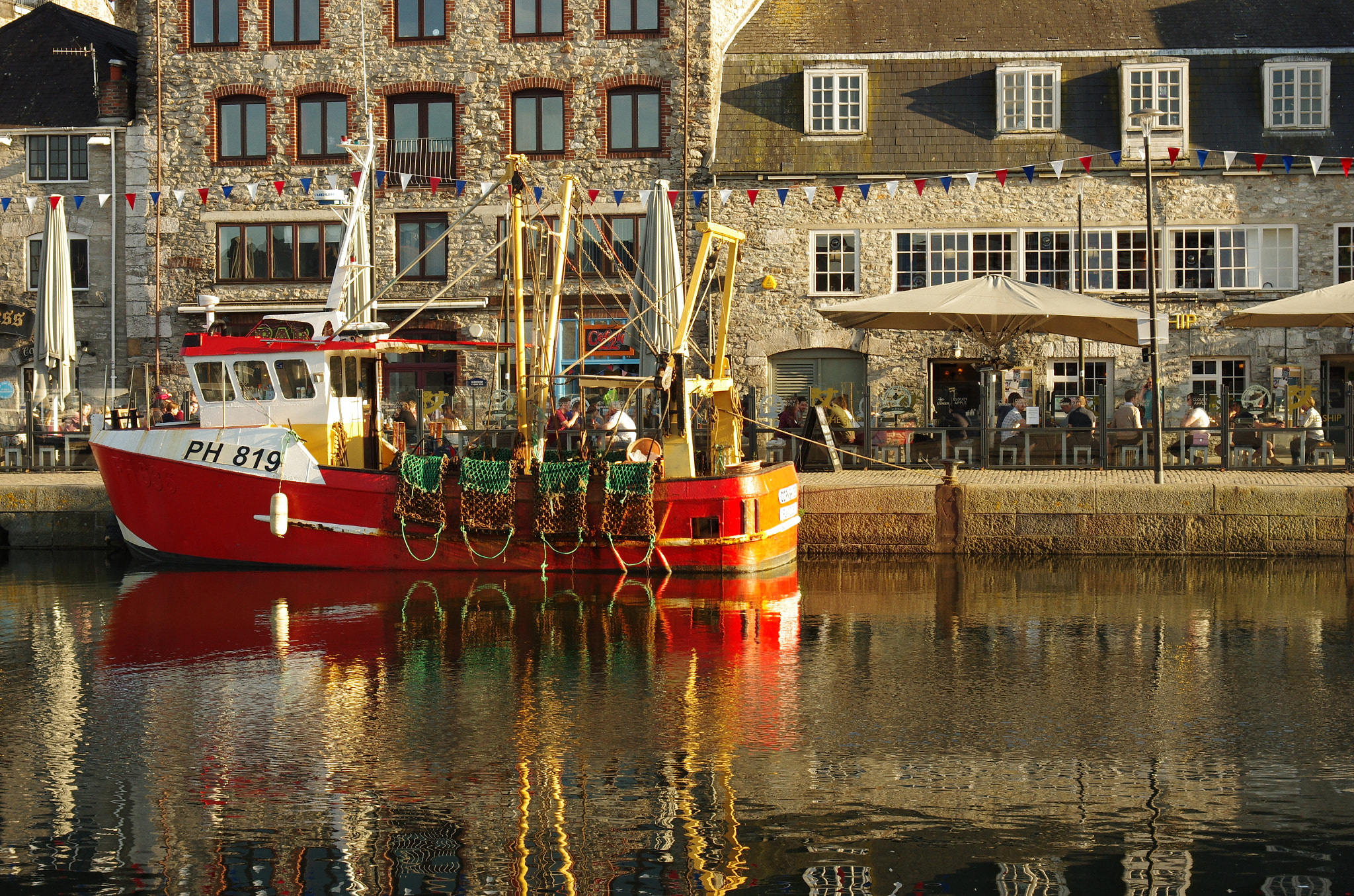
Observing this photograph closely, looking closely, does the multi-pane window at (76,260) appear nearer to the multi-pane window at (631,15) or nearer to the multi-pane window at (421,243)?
the multi-pane window at (421,243)

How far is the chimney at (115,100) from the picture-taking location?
2903cm

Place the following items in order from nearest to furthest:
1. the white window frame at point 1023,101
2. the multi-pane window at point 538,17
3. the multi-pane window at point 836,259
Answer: the white window frame at point 1023,101 < the multi-pane window at point 836,259 < the multi-pane window at point 538,17

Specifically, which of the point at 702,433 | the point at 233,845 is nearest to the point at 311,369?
the point at 702,433

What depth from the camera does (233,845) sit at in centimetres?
619

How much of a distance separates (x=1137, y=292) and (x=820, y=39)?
7884mm

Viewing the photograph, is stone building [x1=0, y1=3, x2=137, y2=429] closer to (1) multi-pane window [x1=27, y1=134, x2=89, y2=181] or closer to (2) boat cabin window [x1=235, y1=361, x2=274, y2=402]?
(1) multi-pane window [x1=27, y1=134, x2=89, y2=181]

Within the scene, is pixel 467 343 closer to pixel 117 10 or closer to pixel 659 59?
pixel 659 59

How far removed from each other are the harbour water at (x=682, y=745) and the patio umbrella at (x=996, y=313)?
5829mm

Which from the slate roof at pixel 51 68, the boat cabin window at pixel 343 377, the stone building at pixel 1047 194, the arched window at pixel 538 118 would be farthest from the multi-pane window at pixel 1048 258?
the slate roof at pixel 51 68

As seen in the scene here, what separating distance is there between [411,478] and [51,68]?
2078 centimetres

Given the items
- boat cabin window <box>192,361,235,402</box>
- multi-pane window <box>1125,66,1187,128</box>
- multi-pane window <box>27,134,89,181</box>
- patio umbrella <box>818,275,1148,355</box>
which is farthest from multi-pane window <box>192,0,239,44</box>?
multi-pane window <box>1125,66,1187,128</box>

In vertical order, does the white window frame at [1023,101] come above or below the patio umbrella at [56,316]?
above

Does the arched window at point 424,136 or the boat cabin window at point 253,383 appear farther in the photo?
the arched window at point 424,136

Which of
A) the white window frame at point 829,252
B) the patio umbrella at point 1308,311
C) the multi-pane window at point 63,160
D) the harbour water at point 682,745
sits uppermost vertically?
the multi-pane window at point 63,160
